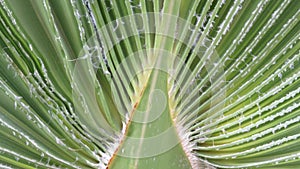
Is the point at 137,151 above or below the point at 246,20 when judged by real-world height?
below

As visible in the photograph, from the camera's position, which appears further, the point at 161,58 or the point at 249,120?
the point at 249,120

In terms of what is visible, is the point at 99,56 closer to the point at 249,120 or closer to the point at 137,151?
the point at 137,151

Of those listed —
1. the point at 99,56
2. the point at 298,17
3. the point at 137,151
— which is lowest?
the point at 137,151

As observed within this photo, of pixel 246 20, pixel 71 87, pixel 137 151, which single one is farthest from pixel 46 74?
pixel 246 20

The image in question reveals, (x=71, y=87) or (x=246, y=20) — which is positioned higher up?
(x=246, y=20)

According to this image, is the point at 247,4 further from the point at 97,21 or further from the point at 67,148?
the point at 67,148
